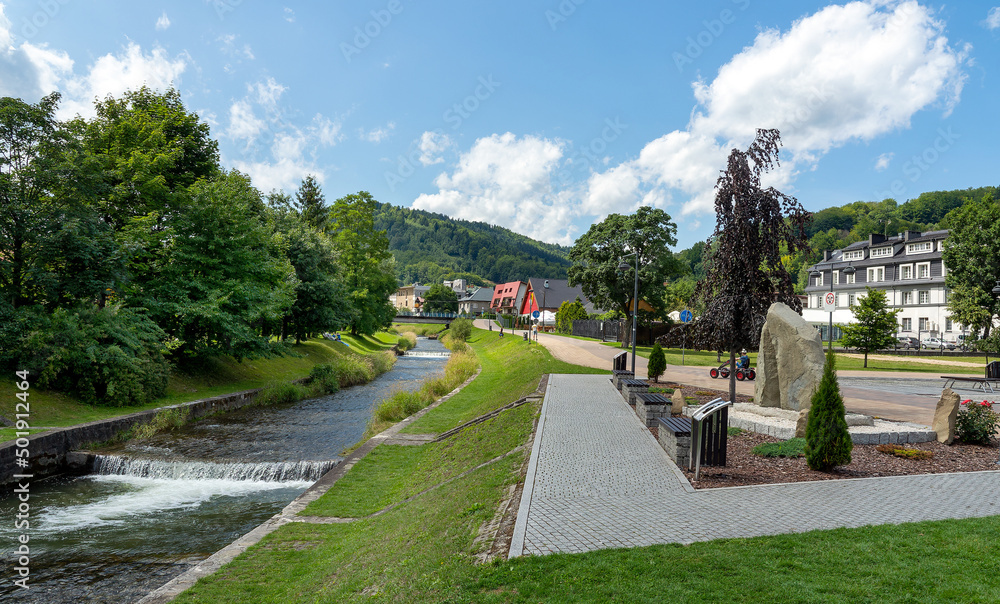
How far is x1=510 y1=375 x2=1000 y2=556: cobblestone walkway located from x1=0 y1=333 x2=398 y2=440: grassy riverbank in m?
12.7

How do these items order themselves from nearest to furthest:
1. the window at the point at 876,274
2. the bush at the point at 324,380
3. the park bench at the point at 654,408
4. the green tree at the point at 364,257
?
the park bench at the point at 654,408, the bush at the point at 324,380, the green tree at the point at 364,257, the window at the point at 876,274

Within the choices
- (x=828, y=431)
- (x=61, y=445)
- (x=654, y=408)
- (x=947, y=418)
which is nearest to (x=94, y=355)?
(x=61, y=445)

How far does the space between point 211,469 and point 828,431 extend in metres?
12.9

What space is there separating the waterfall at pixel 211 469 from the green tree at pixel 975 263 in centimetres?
4692

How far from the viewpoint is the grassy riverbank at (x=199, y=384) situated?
1435 cm

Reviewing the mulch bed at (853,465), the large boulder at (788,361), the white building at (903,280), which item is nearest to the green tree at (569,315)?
the white building at (903,280)

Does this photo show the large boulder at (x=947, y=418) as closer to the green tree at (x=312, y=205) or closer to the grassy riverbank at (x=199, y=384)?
the grassy riverbank at (x=199, y=384)

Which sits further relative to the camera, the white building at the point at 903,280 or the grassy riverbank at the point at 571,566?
the white building at the point at 903,280

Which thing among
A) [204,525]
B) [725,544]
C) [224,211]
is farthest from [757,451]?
[224,211]

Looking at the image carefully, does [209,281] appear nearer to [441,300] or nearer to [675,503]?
[675,503]

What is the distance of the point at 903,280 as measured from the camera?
56.4m

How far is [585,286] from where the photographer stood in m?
47.8

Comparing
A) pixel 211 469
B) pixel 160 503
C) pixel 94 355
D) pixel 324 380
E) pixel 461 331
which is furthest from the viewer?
pixel 461 331

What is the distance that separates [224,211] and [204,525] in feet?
55.2
